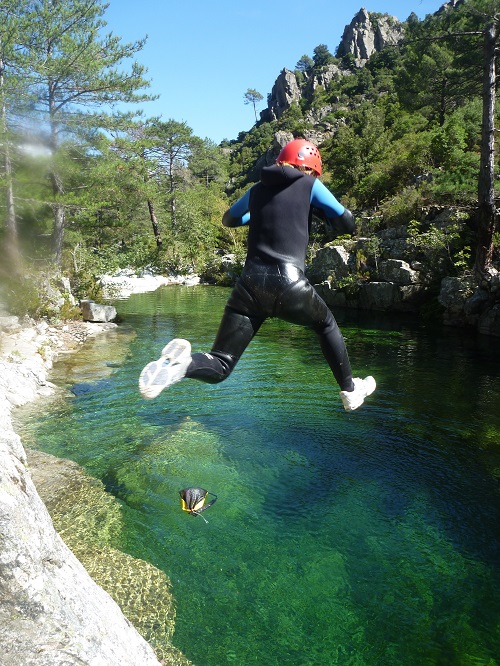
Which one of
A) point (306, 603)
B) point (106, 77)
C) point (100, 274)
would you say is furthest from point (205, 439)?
point (106, 77)

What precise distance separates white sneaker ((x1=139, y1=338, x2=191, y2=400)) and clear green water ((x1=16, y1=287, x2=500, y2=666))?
2.03 metres

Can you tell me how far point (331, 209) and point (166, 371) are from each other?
4.92 ft

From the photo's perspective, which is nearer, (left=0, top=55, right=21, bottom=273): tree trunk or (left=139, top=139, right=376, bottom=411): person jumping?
(left=139, top=139, right=376, bottom=411): person jumping

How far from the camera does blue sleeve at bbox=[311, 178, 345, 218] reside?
313 cm

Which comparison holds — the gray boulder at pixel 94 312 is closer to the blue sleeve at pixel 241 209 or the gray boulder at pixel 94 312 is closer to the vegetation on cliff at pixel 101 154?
the vegetation on cliff at pixel 101 154

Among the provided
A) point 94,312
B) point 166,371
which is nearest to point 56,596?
point 166,371

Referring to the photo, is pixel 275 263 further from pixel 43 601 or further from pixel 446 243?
pixel 446 243

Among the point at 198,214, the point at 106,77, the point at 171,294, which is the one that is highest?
the point at 106,77

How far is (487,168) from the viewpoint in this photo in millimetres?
14539

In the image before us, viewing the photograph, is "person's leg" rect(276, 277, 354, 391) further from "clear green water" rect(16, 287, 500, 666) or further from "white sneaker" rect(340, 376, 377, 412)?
"clear green water" rect(16, 287, 500, 666)

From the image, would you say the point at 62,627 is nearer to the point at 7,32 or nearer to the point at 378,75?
the point at 7,32

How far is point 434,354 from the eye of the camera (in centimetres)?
1266

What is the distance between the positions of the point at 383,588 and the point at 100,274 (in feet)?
59.3

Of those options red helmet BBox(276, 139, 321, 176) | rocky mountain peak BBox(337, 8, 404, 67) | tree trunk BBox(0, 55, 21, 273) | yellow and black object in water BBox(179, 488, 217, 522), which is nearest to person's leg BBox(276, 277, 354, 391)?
red helmet BBox(276, 139, 321, 176)
